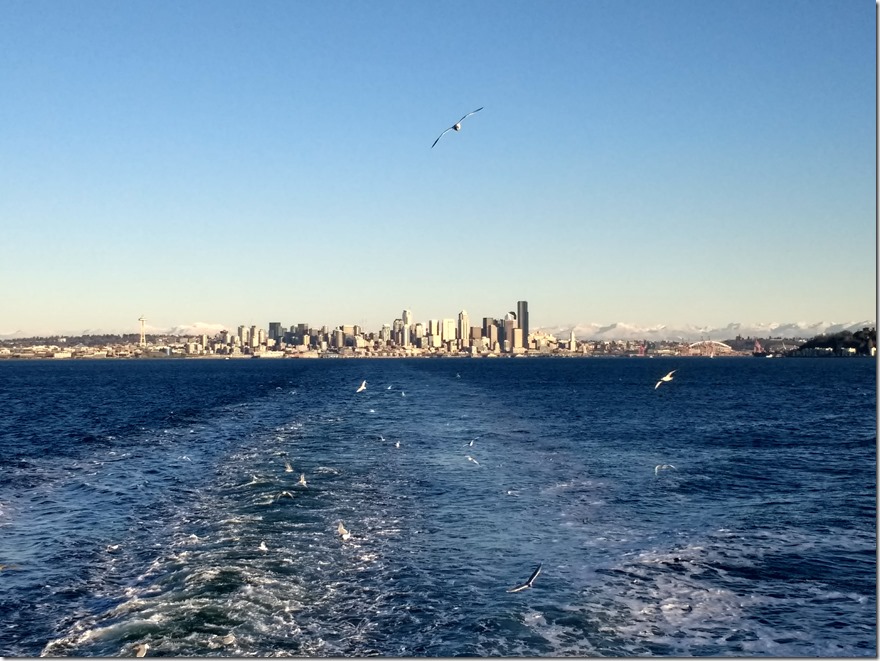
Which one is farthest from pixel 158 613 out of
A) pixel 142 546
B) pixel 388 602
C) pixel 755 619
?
pixel 755 619

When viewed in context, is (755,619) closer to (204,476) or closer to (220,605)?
(220,605)

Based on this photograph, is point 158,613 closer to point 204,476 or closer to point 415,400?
point 204,476

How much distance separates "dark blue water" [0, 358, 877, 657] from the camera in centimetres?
Answer: 1642

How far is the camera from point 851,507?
29.4 meters

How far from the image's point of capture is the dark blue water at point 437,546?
16.4 m

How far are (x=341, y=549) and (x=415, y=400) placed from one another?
220ft

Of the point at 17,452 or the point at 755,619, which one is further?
the point at 17,452

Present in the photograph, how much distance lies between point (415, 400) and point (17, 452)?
163ft

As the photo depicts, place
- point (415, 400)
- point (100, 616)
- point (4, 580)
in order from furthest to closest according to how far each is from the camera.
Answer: point (415, 400) → point (4, 580) → point (100, 616)

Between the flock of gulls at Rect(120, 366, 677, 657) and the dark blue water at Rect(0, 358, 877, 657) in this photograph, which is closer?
the flock of gulls at Rect(120, 366, 677, 657)

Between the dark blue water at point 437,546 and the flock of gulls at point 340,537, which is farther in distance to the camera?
the dark blue water at point 437,546

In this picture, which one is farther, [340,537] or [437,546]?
[340,537]

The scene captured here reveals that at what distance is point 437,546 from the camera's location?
76.2ft

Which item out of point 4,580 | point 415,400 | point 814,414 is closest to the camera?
point 4,580
